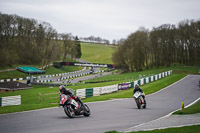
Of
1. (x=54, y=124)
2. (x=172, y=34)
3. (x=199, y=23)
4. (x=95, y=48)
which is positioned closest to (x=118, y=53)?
(x=172, y=34)

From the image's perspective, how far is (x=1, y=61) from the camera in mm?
72062

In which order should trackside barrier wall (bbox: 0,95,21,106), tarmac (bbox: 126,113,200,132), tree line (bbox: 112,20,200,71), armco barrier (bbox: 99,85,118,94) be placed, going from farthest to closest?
tree line (bbox: 112,20,200,71) → armco barrier (bbox: 99,85,118,94) → trackside barrier wall (bbox: 0,95,21,106) → tarmac (bbox: 126,113,200,132)

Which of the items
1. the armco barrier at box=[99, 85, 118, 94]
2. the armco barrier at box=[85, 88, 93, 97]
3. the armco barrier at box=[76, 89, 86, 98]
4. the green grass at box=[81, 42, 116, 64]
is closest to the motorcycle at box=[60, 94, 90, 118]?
the armco barrier at box=[76, 89, 86, 98]

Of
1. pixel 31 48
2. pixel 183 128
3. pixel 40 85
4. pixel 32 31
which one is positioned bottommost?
pixel 40 85

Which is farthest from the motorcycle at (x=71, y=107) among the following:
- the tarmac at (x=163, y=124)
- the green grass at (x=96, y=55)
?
the green grass at (x=96, y=55)

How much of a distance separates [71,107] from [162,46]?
77.9 metres

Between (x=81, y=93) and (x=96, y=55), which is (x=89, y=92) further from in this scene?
(x=96, y=55)

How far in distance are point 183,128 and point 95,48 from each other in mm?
188999

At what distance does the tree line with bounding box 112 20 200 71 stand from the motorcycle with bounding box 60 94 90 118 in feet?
218

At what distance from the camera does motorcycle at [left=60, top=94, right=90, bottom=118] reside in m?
12.7

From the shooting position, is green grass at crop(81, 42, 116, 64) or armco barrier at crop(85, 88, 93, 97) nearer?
armco barrier at crop(85, 88, 93, 97)

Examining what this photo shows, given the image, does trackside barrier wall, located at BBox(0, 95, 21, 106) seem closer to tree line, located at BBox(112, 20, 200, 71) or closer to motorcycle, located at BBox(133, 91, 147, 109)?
motorcycle, located at BBox(133, 91, 147, 109)

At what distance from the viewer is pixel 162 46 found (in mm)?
86750

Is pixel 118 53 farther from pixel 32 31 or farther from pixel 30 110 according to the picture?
pixel 30 110
